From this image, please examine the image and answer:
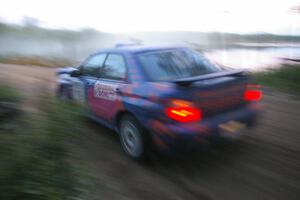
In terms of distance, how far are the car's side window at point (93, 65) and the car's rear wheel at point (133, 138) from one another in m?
1.20

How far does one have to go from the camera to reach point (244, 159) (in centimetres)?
506

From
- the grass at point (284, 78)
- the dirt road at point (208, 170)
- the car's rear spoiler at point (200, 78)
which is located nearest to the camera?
the dirt road at point (208, 170)

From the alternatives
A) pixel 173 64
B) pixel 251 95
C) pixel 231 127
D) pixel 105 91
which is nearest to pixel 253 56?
pixel 251 95

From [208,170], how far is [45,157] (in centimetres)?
239

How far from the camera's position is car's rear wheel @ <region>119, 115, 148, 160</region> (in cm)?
487

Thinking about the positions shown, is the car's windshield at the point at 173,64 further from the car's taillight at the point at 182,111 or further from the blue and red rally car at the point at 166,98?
the car's taillight at the point at 182,111

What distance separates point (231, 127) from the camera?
4.73 metres

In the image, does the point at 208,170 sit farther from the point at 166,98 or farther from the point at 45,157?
the point at 45,157

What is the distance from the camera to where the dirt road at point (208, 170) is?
162 inches

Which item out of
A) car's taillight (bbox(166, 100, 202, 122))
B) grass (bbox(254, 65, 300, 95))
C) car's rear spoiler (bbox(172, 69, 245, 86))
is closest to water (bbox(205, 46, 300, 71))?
grass (bbox(254, 65, 300, 95))

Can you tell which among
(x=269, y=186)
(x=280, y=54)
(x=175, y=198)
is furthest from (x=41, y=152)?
(x=280, y=54)

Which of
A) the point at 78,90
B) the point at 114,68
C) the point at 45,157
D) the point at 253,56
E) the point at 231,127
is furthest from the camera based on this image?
the point at 253,56

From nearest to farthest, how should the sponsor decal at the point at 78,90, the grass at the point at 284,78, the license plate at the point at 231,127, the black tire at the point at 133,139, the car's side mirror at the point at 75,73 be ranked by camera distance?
the license plate at the point at 231,127, the black tire at the point at 133,139, the sponsor decal at the point at 78,90, the car's side mirror at the point at 75,73, the grass at the point at 284,78

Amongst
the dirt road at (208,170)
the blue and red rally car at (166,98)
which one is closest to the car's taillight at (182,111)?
the blue and red rally car at (166,98)
